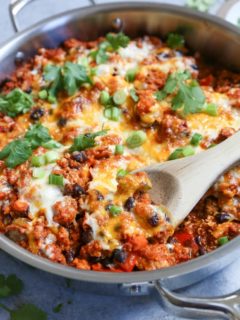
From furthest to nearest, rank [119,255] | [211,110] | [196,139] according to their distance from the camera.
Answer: [211,110], [196,139], [119,255]

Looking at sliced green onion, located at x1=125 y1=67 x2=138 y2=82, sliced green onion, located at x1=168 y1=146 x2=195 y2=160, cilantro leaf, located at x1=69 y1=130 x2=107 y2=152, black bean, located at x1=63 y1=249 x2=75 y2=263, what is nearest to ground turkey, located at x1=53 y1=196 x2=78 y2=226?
black bean, located at x1=63 y1=249 x2=75 y2=263

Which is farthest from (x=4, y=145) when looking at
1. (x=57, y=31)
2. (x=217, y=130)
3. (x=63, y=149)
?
(x=217, y=130)

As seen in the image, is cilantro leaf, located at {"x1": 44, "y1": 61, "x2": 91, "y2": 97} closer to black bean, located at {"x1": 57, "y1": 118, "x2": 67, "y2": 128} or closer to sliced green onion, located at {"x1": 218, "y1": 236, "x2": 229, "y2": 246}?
black bean, located at {"x1": 57, "y1": 118, "x2": 67, "y2": 128}

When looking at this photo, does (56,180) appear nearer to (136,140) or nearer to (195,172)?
(136,140)

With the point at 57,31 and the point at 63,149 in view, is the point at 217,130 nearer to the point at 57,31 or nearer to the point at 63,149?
the point at 63,149

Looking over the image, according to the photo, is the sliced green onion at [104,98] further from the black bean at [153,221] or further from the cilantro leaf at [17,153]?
the black bean at [153,221]

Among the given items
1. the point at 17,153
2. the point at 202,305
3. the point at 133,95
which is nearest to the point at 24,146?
the point at 17,153

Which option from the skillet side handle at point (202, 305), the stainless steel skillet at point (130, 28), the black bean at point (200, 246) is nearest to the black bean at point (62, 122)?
the stainless steel skillet at point (130, 28)
